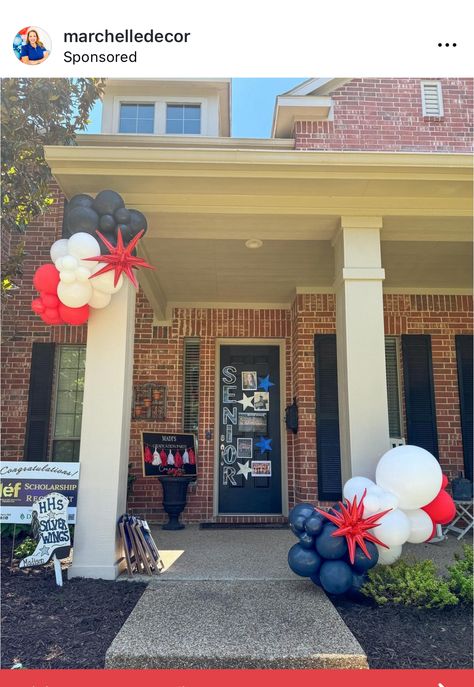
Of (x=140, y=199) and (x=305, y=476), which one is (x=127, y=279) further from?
(x=305, y=476)

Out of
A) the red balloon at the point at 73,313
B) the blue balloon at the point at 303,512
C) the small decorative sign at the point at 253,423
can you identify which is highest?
the red balloon at the point at 73,313

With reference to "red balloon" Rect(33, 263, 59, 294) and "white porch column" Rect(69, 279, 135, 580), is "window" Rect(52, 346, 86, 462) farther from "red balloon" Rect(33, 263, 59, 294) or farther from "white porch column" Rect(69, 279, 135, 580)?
"red balloon" Rect(33, 263, 59, 294)

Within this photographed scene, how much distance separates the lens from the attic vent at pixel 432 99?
20.6ft

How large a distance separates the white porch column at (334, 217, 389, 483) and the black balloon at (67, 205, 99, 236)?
2.02 m

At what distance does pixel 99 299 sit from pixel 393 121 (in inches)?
180

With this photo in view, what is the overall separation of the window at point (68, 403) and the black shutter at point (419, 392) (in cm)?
412

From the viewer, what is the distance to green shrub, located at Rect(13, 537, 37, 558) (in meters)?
4.27

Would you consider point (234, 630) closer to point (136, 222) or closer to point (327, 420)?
point (136, 222)

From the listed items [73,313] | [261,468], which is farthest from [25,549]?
[261,468]

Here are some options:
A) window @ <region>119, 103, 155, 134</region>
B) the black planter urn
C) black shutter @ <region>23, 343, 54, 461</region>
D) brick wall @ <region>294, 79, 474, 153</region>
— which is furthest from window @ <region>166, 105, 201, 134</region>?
the black planter urn

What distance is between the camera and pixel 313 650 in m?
2.47
